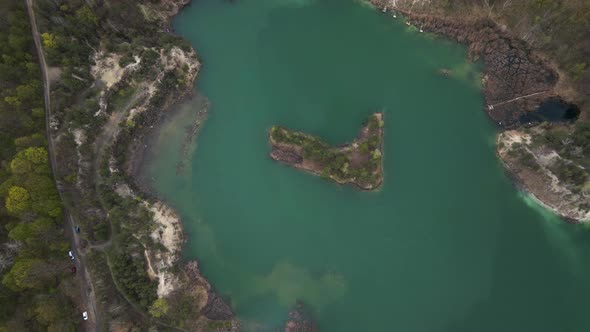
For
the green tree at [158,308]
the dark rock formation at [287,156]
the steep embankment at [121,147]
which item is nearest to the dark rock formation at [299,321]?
the steep embankment at [121,147]

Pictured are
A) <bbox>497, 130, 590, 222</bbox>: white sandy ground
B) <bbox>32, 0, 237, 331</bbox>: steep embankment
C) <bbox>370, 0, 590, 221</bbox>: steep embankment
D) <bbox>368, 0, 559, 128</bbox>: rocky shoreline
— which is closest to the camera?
<bbox>32, 0, 237, 331</bbox>: steep embankment

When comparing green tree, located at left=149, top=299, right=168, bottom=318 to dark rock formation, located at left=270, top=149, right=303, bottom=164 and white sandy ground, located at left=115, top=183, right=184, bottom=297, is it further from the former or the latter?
dark rock formation, located at left=270, top=149, right=303, bottom=164

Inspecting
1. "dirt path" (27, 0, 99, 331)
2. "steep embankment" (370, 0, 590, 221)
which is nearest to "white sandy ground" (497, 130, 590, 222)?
"steep embankment" (370, 0, 590, 221)

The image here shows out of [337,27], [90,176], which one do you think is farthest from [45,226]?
[337,27]

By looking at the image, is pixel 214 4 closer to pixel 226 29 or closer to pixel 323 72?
pixel 226 29

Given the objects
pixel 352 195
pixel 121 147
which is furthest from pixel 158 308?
pixel 352 195

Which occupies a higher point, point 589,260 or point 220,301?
point 589,260
